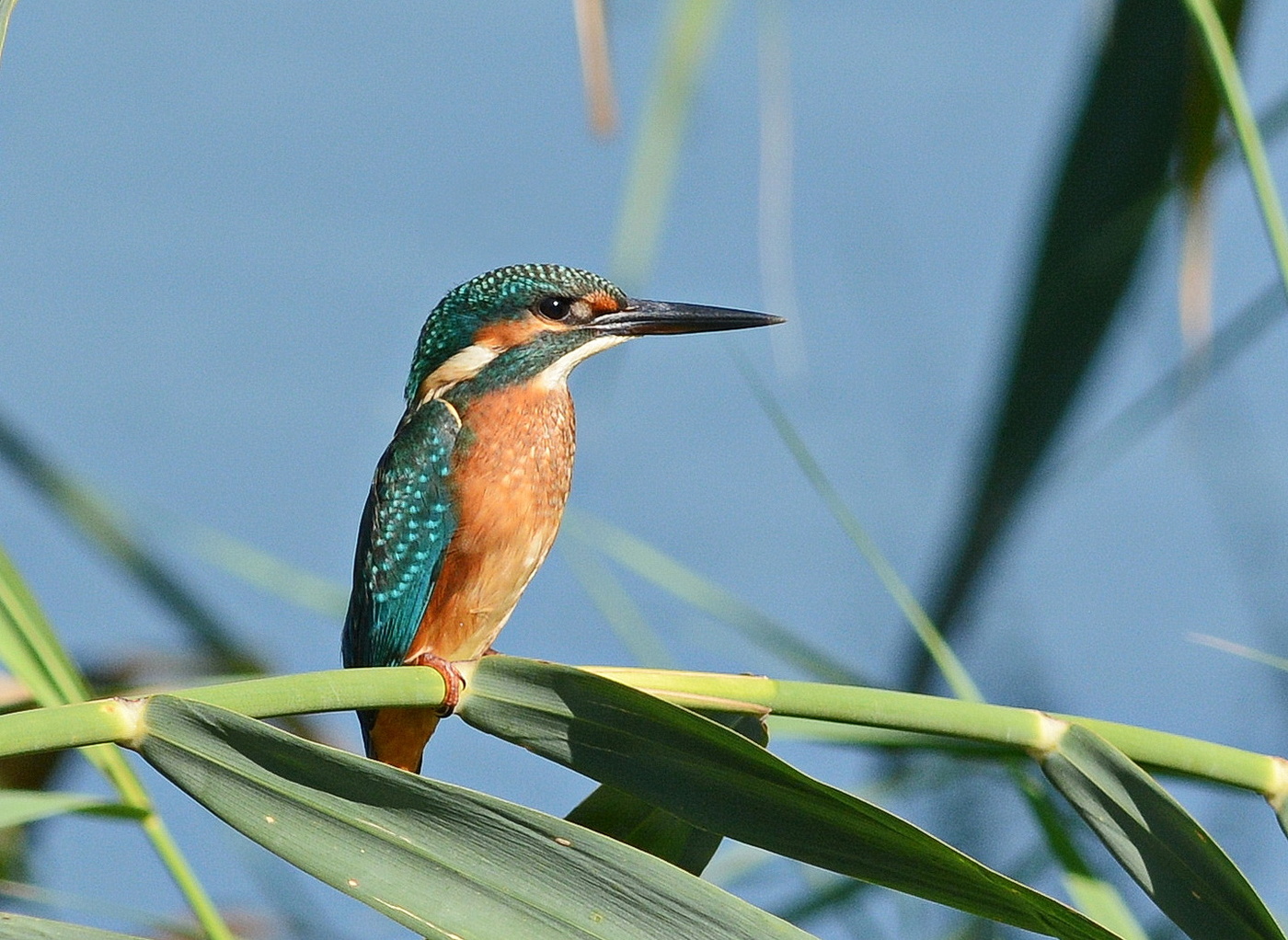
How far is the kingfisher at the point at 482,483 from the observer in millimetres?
1457

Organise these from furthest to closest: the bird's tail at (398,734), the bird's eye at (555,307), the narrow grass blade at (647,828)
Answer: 1. the bird's eye at (555,307)
2. the bird's tail at (398,734)
3. the narrow grass blade at (647,828)


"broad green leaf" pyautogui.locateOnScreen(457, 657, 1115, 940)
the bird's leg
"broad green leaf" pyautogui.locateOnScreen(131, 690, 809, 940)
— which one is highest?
the bird's leg

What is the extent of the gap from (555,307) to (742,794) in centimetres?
91

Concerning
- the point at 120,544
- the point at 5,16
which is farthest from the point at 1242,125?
the point at 120,544

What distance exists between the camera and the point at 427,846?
673 mm

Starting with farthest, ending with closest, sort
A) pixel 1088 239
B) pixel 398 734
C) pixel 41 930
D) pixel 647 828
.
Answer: pixel 398 734
pixel 1088 239
pixel 647 828
pixel 41 930

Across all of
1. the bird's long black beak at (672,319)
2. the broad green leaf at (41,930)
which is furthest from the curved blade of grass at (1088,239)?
the broad green leaf at (41,930)

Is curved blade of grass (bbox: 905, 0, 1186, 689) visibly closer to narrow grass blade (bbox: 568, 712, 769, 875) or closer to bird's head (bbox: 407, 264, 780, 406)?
bird's head (bbox: 407, 264, 780, 406)

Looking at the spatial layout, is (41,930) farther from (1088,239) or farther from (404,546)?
(1088,239)

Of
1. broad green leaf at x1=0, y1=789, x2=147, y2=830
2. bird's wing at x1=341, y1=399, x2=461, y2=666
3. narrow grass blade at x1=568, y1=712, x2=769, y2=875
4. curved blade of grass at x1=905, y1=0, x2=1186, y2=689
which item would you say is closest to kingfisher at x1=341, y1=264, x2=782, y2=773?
bird's wing at x1=341, y1=399, x2=461, y2=666

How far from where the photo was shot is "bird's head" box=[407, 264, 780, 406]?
1499 mm

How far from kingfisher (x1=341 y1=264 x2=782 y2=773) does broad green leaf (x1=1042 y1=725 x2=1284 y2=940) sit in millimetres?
754

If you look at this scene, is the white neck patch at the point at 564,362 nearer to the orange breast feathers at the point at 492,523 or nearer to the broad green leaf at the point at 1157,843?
the orange breast feathers at the point at 492,523

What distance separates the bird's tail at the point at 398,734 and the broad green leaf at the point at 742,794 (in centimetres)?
70
